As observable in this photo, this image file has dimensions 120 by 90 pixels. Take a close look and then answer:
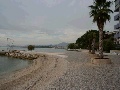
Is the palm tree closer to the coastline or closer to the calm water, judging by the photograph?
the coastline

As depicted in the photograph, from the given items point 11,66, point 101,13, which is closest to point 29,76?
point 101,13

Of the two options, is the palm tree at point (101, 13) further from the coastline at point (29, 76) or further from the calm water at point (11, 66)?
the calm water at point (11, 66)

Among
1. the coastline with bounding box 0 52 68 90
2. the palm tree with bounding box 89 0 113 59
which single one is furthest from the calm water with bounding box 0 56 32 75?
the palm tree with bounding box 89 0 113 59

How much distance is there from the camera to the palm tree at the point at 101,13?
30.3 meters

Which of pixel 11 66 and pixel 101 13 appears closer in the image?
pixel 101 13

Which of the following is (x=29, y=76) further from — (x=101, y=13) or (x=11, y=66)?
(x=11, y=66)

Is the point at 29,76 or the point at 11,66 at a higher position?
the point at 29,76

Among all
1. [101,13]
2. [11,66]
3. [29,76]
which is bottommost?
[11,66]

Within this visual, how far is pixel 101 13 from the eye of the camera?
30.3 m

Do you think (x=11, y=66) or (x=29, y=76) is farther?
(x=11, y=66)

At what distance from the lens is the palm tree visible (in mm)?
30328

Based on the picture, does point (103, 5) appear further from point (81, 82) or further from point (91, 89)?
point (91, 89)

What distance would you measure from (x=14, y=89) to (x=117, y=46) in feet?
163

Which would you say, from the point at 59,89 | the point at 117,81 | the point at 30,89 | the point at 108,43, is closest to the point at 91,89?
the point at 59,89
